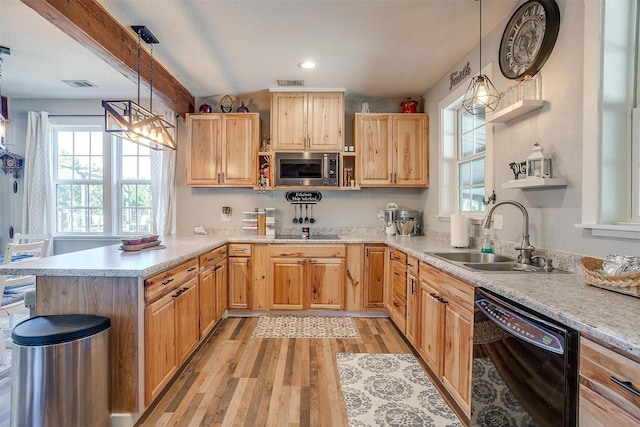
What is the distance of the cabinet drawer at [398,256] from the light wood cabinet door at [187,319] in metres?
1.80

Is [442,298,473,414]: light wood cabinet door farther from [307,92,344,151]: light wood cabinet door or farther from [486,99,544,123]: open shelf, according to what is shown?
[307,92,344,151]: light wood cabinet door

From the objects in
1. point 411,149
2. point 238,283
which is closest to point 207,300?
point 238,283

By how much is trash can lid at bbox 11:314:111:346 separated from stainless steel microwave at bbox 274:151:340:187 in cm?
232

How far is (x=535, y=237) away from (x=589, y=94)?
2.77 feet

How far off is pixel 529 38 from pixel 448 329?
A: 6.32 ft

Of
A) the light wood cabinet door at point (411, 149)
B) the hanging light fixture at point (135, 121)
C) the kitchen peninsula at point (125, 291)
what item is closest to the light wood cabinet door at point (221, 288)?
the kitchen peninsula at point (125, 291)

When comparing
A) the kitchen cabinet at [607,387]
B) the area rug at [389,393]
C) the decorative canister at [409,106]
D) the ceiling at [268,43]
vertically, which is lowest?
the area rug at [389,393]

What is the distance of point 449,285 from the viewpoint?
183 cm

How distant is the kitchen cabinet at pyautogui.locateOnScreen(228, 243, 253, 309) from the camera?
11.0 feet

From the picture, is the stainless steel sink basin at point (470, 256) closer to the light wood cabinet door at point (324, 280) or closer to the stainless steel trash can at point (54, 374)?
the light wood cabinet door at point (324, 280)

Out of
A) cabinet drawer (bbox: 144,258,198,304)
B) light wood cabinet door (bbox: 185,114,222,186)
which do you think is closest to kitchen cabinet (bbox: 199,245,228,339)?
cabinet drawer (bbox: 144,258,198,304)

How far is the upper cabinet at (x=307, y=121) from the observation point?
3.52 m

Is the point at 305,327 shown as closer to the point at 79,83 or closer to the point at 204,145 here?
the point at 204,145

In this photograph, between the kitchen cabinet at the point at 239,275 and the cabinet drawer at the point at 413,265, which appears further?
the kitchen cabinet at the point at 239,275
